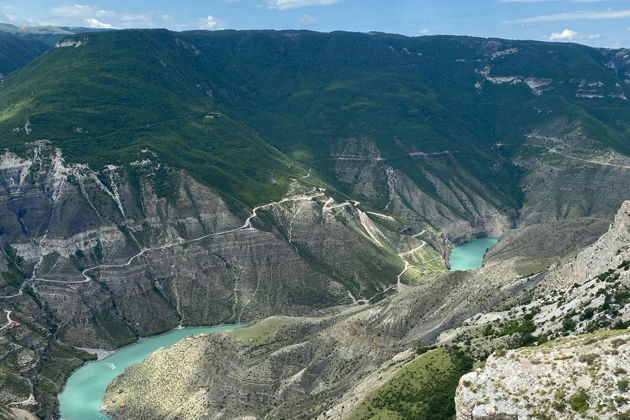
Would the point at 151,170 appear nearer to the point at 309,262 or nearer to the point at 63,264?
the point at 63,264

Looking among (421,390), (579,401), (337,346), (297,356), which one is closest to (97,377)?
(297,356)

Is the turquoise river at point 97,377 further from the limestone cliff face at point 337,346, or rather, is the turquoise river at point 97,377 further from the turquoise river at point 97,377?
the limestone cliff face at point 337,346

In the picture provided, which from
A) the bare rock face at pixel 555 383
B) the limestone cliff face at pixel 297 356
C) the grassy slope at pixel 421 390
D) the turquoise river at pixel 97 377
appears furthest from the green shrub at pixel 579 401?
the turquoise river at pixel 97 377

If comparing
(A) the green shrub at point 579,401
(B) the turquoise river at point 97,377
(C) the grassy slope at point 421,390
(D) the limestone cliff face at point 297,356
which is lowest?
(B) the turquoise river at point 97,377

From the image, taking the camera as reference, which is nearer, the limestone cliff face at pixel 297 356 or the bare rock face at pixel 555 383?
the bare rock face at pixel 555 383

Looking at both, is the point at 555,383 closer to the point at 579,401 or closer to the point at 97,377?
the point at 579,401

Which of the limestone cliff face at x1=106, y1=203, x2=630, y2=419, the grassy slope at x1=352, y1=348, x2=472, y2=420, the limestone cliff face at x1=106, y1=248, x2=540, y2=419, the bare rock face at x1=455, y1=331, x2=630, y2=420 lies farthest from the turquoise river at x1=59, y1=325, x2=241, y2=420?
the bare rock face at x1=455, y1=331, x2=630, y2=420
